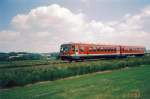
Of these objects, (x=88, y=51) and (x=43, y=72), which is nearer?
(x=43, y=72)

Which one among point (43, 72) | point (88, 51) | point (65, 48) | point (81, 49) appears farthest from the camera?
point (88, 51)

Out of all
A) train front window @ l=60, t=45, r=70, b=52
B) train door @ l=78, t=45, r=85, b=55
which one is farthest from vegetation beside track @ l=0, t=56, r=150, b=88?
train front window @ l=60, t=45, r=70, b=52

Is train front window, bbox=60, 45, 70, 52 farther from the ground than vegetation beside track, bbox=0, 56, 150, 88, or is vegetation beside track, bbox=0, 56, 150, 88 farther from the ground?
train front window, bbox=60, 45, 70, 52

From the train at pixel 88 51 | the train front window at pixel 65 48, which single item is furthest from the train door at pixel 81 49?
the train front window at pixel 65 48

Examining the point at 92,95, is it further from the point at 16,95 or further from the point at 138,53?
the point at 138,53

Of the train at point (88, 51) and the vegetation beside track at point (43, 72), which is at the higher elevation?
the train at point (88, 51)

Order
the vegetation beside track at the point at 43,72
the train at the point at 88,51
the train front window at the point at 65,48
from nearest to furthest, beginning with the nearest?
the vegetation beside track at the point at 43,72, the train at the point at 88,51, the train front window at the point at 65,48

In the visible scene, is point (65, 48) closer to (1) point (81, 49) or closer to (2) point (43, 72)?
(1) point (81, 49)

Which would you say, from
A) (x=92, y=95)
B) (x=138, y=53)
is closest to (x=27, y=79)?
(x=92, y=95)

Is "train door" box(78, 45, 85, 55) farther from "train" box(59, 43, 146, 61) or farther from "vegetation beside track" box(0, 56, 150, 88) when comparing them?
"vegetation beside track" box(0, 56, 150, 88)

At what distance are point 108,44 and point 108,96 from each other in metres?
33.1

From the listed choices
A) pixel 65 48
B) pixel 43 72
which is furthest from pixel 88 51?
Answer: pixel 43 72

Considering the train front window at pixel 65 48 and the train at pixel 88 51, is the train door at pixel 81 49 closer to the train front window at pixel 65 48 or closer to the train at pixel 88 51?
the train at pixel 88 51

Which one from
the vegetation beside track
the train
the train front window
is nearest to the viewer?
the vegetation beside track
